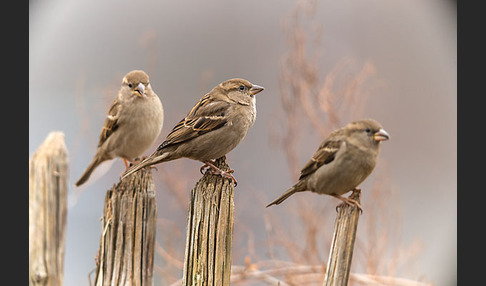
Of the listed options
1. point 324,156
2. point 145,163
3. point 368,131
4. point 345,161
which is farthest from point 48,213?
point 368,131

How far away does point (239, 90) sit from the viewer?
137 inches

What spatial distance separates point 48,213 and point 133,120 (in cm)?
114

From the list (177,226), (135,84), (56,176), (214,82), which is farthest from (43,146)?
(214,82)

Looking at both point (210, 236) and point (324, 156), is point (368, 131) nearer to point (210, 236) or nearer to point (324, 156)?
point (324, 156)

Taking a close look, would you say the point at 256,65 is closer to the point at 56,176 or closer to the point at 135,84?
the point at 135,84

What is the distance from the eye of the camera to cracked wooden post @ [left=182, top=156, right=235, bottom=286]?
272 centimetres

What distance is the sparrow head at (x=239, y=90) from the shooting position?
11.3 feet

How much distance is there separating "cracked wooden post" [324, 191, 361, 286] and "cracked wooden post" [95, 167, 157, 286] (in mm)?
1000

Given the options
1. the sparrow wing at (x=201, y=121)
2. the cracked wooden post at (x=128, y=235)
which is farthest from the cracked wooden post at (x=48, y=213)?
the sparrow wing at (x=201, y=121)

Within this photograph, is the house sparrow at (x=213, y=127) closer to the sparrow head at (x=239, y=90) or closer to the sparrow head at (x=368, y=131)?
the sparrow head at (x=239, y=90)

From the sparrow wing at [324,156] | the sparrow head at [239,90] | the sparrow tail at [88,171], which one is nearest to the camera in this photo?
the sparrow wing at [324,156]

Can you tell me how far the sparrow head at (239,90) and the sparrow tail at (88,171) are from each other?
1.56 metres

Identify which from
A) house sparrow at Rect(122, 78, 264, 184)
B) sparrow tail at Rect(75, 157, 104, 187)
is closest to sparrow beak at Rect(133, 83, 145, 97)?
house sparrow at Rect(122, 78, 264, 184)

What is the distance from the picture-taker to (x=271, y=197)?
528 cm
